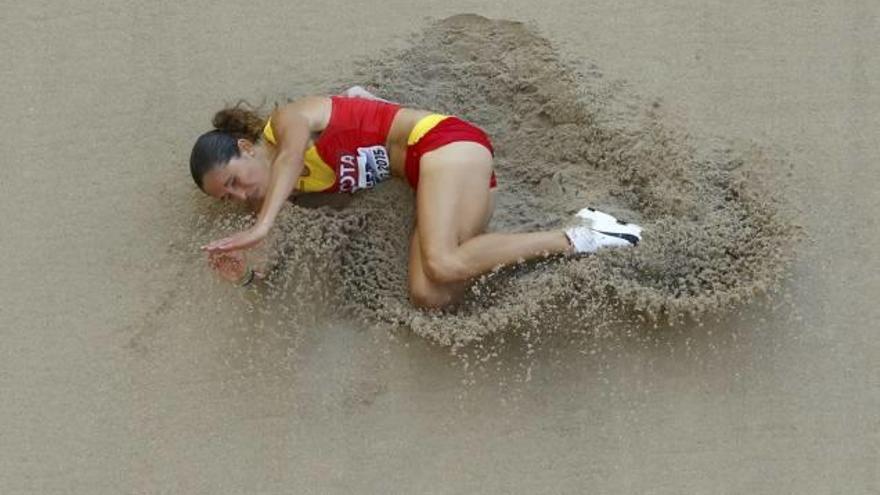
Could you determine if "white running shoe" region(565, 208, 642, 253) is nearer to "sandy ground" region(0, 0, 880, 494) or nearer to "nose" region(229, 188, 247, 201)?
"sandy ground" region(0, 0, 880, 494)

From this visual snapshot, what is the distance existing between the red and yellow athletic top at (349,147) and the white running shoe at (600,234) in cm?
47

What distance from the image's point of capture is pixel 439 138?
8.24 ft

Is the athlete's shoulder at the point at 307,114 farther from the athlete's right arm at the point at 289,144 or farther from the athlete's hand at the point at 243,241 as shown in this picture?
the athlete's hand at the point at 243,241

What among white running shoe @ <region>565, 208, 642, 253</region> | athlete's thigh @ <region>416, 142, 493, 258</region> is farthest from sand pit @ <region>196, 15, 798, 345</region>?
athlete's thigh @ <region>416, 142, 493, 258</region>

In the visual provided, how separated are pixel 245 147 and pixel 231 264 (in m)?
0.27

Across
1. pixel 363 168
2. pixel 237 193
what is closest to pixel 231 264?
pixel 237 193

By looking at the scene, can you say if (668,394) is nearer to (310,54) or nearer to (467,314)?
(467,314)

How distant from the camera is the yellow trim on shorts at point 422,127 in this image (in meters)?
2.53

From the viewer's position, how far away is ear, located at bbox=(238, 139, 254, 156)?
8.23 feet

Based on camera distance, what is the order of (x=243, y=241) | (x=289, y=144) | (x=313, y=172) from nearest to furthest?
(x=243, y=241) < (x=289, y=144) < (x=313, y=172)

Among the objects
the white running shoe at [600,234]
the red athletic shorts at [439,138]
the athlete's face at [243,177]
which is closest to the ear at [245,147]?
the athlete's face at [243,177]

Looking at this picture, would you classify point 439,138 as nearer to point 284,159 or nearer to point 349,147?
point 349,147

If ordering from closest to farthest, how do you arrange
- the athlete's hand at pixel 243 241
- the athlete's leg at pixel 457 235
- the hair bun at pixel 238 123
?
the athlete's hand at pixel 243 241 < the athlete's leg at pixel 457 235 < the hair bun at pixel 238 123

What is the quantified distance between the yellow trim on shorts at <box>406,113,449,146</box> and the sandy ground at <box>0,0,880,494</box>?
0.34 m
